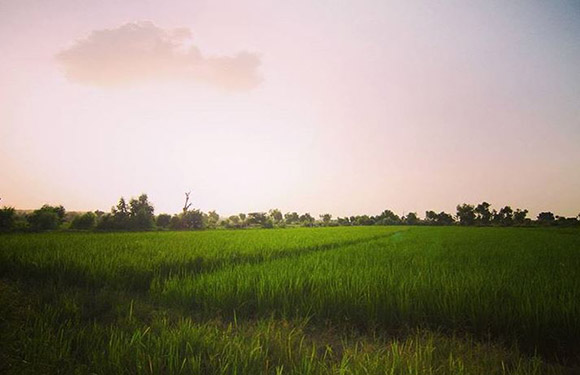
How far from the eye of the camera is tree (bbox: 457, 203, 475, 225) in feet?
264

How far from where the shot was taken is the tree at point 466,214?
264 feet

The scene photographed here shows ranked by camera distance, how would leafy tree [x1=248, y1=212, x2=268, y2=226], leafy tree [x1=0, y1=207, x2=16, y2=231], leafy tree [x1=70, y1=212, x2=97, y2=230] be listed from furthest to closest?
leafy tree [x1=248, y1=212, x2=268, y2=226] → leafy tree [x1=70, y1=212, x2=97, y2=230] → leafy tree [x1=0, y1=207, x2=16, y2=231]

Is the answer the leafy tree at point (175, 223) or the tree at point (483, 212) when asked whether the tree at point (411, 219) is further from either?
the leafy tree at point (175, 223)

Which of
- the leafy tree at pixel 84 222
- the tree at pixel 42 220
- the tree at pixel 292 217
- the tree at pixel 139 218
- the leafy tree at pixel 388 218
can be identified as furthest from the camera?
the tree at pixel 292 217

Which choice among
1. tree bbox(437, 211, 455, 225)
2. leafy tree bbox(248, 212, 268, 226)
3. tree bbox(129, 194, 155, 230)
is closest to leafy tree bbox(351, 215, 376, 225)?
tree bbox(437, 211, 455, 225)

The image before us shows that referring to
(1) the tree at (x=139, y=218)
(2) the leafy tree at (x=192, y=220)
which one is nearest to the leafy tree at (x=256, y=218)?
(2) the leafy tree at (x=192, y=220)

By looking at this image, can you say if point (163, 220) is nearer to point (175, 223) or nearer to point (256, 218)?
point (175, 223)

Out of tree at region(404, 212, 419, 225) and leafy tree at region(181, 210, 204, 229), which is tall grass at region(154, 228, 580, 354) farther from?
tree at region(404, 212, 419, 225)

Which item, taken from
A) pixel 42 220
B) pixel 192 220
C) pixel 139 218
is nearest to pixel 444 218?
pixel 192 220

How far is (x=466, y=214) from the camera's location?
3236 inches

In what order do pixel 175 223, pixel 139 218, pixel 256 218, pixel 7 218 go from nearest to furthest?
pixel 7 218
pixel 139 218
pixel 175 223
pixel 256 218

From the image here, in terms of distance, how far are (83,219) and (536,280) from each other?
37.1 m

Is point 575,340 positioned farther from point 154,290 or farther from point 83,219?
point 83,219

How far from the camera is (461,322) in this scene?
2.96 meters
